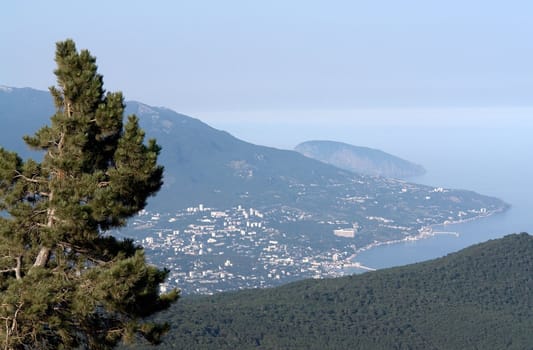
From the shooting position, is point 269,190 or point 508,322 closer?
point 508,322

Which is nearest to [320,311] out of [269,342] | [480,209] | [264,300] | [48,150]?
[264,300]

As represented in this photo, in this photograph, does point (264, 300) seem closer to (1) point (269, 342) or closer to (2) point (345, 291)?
(2) point (345, 291)

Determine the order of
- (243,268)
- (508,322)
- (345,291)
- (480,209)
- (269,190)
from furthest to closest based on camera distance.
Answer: (269,190)
(480,209)
(243,268)
(345,291)
(508,322)

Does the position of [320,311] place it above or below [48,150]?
below

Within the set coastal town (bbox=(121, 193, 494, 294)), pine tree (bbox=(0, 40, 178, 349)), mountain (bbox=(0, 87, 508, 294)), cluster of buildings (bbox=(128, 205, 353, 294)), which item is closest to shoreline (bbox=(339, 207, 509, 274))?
coastal town (bbox=(121, 193, 494, 294))

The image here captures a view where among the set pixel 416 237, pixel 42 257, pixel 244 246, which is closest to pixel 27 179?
pixel 42 257

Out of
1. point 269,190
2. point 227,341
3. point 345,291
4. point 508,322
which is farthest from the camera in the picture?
point 269,190
